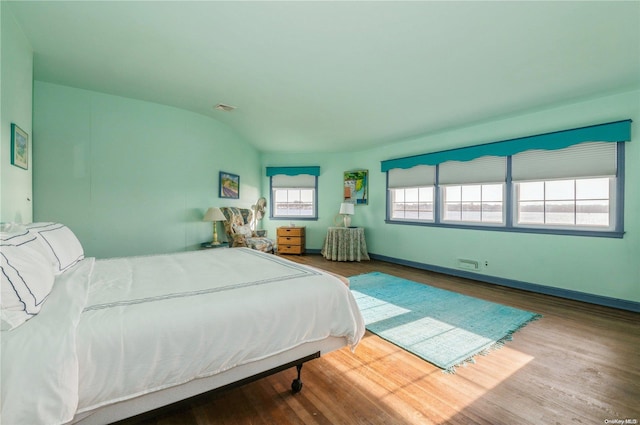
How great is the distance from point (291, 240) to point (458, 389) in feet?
16.0

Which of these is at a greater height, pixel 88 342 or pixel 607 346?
pixel 88 342

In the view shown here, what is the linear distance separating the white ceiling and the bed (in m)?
1.85

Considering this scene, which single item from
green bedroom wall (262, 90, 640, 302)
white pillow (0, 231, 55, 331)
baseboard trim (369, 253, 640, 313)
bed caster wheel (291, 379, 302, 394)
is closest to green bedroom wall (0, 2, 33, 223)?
white pillow (0, 231, 55, 331)

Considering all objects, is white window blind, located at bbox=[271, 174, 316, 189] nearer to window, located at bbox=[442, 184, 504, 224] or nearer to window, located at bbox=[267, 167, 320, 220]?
window, located at bbox=[267, 167, 320, 220]

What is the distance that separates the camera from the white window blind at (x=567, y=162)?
128 inches

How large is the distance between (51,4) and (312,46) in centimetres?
198

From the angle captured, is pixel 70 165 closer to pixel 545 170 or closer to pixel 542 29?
pixel 542 29

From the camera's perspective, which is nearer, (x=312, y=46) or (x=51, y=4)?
(x=51, y=4)

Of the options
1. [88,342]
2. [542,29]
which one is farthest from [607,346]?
[88,342]

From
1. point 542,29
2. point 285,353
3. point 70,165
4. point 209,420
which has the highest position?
point 542,29

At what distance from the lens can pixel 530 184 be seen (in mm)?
3910

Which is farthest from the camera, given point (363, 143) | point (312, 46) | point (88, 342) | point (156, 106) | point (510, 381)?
point (363, 143)

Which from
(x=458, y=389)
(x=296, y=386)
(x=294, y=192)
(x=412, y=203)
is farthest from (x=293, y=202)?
(x=458, y=389)

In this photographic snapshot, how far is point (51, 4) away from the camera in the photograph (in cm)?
208
